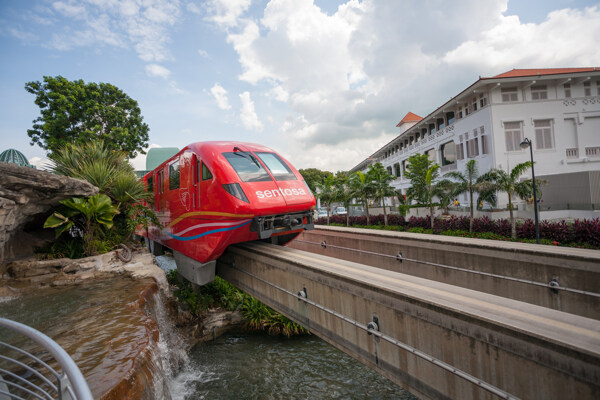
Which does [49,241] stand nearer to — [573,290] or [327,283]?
[327,283]

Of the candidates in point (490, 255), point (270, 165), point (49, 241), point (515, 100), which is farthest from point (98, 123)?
point (515, 100)

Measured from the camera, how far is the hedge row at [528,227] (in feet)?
40.8

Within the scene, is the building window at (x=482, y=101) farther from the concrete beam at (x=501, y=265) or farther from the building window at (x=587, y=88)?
the concrete beam at (x=501, y=265)

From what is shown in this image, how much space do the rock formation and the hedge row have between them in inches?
707

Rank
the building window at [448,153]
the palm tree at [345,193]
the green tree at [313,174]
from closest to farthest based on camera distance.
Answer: the palm tree at [345,193] → the building window at [448,153] → the green tree at [313,174]

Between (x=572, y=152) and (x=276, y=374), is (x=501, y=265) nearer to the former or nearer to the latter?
(x=276, y=374)

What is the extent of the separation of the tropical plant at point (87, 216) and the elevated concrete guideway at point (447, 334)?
672 centimetres

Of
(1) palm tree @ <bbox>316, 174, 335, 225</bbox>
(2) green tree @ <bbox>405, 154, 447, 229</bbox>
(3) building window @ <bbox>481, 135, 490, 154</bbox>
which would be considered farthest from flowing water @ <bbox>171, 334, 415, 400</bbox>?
(3) building window @ <bbox>481, 135, 490, 154</bbox>

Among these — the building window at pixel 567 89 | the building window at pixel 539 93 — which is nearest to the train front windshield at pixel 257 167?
the building window at pixel 539 93

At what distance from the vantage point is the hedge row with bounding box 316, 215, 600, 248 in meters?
12.4

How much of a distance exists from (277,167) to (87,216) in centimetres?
603

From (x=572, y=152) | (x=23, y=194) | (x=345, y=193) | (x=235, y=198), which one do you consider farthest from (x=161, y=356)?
(x=572, y=152)

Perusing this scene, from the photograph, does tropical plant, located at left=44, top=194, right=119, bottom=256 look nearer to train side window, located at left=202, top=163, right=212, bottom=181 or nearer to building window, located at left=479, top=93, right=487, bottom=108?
train side window, located at left=202, top=163, right=212, bottom=181

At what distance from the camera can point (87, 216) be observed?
9.13 meters
